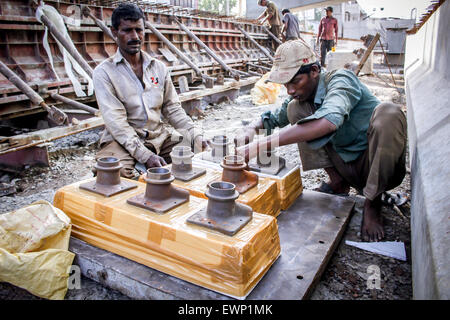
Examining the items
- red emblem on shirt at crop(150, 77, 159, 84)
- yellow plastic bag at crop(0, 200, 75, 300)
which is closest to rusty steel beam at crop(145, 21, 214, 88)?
red emblem on shirt at crop(150, 77, 159, 84)

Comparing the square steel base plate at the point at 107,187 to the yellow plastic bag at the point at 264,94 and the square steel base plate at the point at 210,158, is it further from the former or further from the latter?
the yellow plastic bag at the point at 264,94

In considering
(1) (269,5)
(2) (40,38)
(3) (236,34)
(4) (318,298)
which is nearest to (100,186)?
(4) (318,298)

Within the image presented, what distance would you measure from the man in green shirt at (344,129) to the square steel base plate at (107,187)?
792 mm

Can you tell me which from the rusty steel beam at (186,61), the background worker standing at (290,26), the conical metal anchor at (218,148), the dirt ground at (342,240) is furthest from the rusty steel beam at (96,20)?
the background worker standing at (290,26)

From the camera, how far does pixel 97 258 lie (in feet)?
6.39

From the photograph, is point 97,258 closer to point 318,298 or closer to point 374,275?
point 318,298

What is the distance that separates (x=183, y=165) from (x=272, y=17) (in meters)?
13.4

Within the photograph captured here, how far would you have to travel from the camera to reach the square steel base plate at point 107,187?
2.12 metres

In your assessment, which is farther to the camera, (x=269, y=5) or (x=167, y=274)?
(x=269, y=5)

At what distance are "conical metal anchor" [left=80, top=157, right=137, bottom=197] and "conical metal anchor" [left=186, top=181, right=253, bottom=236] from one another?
65 cm

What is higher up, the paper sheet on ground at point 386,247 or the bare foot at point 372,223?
the bare foot at point 372,223

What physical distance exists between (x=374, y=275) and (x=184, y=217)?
A: 1.25 metres

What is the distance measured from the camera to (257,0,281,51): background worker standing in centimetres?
1324

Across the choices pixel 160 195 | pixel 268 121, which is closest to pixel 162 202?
pixel 160 195
